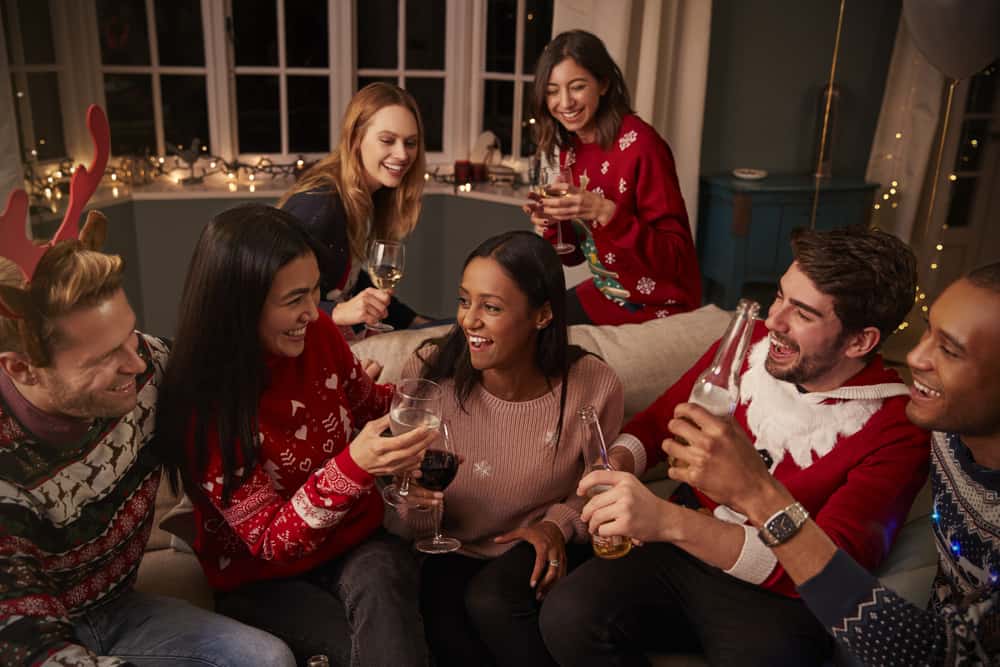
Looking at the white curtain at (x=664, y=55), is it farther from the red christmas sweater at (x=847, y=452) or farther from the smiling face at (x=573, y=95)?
the red christmas sweater at (x=847, y=452)

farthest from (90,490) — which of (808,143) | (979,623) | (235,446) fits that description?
(808,143)

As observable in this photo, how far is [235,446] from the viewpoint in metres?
1.50

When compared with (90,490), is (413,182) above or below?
above

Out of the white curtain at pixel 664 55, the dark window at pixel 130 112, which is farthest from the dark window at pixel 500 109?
the dark window at pixel 130 112

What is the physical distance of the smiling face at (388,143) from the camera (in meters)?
2.42

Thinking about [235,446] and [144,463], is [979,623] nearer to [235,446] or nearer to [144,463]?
[235,446]

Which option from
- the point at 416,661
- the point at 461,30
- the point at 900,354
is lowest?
the point at 900,354

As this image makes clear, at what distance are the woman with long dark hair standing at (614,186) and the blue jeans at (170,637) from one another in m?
1.42

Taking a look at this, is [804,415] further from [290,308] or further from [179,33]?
[179,33]

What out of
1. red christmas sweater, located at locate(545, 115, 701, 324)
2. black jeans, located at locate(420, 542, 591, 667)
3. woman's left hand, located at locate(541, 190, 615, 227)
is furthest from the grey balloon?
black jeans, located at locate(420, 542, 591, 667)

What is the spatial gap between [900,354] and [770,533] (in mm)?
3591

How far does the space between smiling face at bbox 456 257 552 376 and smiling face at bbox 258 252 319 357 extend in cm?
34

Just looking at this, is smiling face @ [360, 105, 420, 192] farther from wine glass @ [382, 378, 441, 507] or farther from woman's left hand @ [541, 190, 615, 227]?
wine glass @ [382, 378, 441, 507]

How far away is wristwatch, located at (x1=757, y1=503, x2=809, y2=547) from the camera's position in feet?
4.15
